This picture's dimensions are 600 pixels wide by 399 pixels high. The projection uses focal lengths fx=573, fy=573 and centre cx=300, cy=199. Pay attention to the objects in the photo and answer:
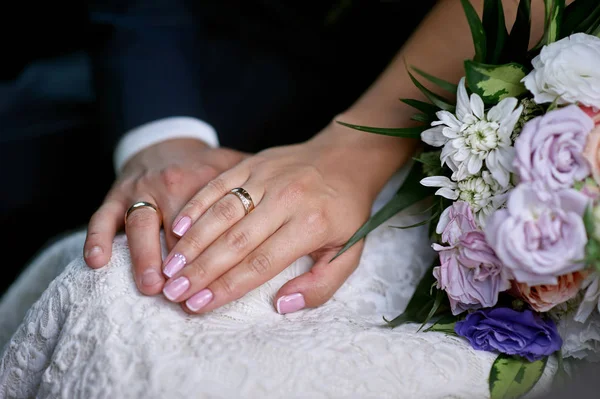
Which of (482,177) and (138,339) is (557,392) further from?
(138,339)

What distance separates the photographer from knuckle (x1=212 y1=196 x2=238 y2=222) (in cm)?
80

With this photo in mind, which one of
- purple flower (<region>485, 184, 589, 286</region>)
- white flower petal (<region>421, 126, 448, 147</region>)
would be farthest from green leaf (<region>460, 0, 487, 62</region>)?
purple flower (<region>485, 184, 589, 286</region>)

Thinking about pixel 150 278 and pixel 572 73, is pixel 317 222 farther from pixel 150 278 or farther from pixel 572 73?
pixel 572 73

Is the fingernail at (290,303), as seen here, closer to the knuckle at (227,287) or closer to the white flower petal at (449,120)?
the knuckle at (227,287)

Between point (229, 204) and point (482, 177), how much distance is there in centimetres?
35

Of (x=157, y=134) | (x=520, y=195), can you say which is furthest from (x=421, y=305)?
(x=157, y=134)

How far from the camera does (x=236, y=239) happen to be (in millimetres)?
778

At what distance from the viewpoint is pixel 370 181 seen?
94 cm

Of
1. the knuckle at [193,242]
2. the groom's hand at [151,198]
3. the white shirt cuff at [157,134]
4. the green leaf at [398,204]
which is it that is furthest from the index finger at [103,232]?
the green leaf at [398,204]

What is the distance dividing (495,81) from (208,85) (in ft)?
3.04

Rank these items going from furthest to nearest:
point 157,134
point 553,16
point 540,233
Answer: point 157,134 → point 553,16 → point 540,233

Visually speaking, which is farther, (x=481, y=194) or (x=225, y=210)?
(x=225, y=210)

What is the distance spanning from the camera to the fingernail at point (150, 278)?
0.71m

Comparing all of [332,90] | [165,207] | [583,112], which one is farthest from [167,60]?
[583,112]
